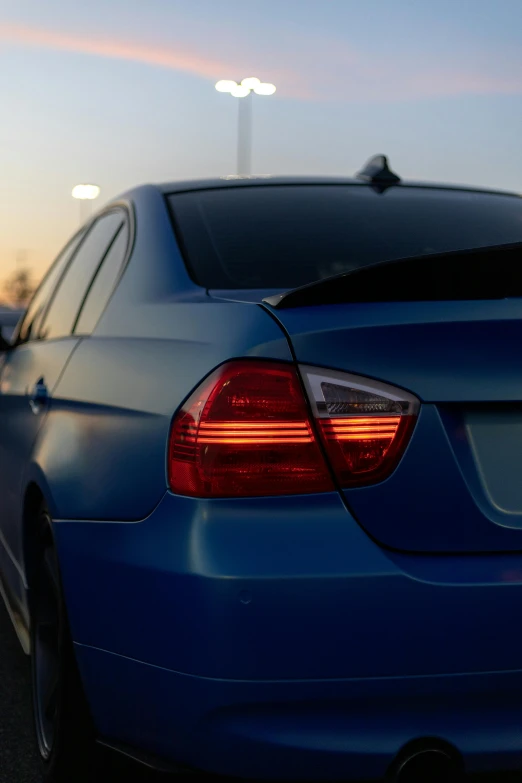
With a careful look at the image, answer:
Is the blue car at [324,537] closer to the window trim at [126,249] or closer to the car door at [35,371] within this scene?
the window trim at [126,249]

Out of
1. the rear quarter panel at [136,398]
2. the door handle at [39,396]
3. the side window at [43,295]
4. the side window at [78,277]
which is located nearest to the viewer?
the rear quarter panel at [136,398]

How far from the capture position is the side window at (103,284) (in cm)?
345

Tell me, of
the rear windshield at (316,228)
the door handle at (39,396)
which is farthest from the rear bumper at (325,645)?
the door handle at (39,396)

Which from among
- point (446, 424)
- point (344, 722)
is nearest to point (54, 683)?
point (344, 722)

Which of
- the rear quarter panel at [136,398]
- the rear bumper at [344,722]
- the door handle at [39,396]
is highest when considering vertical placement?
the rear quarter panel at [136,398]

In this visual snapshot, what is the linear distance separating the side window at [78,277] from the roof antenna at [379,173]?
0.85 m

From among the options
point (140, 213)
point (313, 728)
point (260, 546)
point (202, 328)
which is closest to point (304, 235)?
point (140, 213)

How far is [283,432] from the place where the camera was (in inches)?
94.0

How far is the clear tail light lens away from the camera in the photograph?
92.3 inches

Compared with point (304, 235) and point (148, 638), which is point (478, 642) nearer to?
point (148, 638)

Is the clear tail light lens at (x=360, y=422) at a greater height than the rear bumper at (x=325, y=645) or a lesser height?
greater

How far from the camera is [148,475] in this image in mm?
2525

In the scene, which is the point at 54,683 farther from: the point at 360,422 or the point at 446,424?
the point at 446,424

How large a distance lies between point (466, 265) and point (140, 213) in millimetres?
1311
